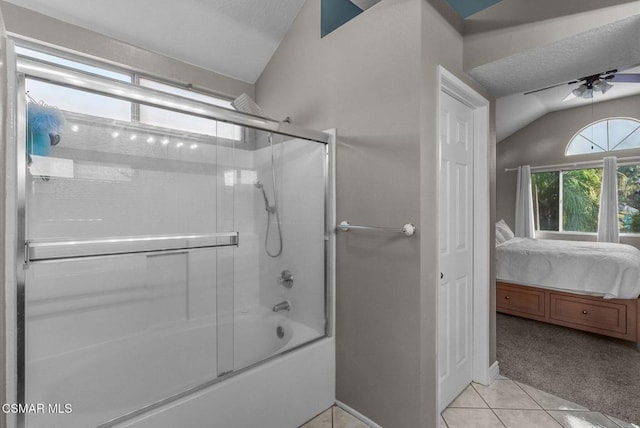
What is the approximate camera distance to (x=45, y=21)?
5.91 feet

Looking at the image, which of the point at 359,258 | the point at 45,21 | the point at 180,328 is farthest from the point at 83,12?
the point at 359,258

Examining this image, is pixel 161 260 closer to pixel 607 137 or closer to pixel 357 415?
pixel 357 415

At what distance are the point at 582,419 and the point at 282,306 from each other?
1946 mm

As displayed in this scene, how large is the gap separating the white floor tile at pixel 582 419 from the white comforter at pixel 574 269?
59.1 inches

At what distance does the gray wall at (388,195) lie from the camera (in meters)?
1.62

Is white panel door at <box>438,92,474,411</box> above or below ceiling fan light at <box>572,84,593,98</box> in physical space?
below

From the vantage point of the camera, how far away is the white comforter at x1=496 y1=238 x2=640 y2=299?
9.36 ft

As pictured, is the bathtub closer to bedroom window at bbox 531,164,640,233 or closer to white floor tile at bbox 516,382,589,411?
white floor tile at bbox 516,382,589,411

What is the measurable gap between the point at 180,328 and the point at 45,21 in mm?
1947

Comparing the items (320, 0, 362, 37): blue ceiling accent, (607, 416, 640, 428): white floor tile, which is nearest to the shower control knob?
(320, 0, 362, 37): blue ceiling accent

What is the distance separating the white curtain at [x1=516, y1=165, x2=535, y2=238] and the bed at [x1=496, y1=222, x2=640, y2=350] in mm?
2117

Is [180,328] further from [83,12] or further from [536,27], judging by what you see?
[536,27]

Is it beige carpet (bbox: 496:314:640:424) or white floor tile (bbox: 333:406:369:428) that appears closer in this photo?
white floor tile (bbox: 333:406:369:428)

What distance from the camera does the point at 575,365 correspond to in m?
2.48
